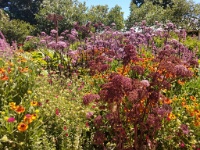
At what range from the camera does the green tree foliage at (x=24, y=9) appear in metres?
39.2

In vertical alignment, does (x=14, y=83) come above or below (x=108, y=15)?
below

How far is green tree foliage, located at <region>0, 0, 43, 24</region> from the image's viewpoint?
39219mm

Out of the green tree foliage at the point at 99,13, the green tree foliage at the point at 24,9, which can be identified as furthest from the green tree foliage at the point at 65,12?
the green tree foliage at the point at 24,9

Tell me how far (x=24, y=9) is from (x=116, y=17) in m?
16.3

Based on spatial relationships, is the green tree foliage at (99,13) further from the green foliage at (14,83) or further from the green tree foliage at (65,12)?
the green foliage at (14,83)

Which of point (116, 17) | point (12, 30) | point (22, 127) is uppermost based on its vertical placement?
point (116, 17)

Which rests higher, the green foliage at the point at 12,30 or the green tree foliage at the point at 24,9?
the green tree foliage at the point at 24,9

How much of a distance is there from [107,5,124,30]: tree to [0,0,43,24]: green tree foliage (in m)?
13.6

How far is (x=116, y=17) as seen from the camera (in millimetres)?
29875

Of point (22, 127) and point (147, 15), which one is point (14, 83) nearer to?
point (22, 127)

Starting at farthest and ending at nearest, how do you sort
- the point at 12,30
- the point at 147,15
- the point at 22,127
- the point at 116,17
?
the point at 116,17
the point at 147,15
the point at 12,30
the point at 22,127

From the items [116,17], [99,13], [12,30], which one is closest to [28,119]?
[12,30]

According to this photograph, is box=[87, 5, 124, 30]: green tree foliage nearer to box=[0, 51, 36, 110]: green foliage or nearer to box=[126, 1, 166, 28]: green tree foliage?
box=[126, 1, 166, 28]: green tree foliage

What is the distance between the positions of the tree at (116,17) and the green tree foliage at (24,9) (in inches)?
536
